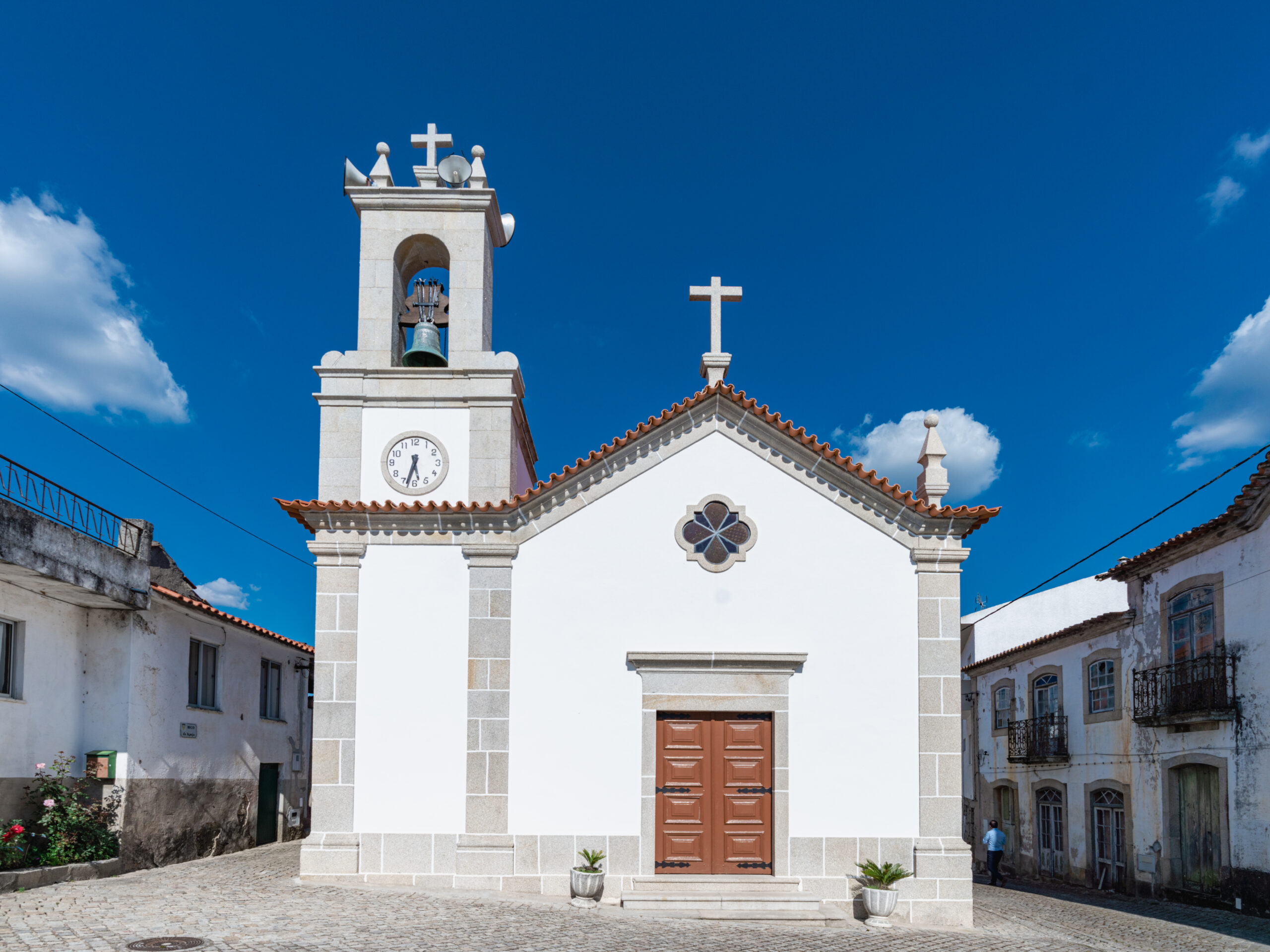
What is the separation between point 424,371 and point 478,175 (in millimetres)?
3159

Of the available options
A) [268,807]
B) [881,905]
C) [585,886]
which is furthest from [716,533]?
[268,807]

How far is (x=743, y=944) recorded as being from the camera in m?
10.2

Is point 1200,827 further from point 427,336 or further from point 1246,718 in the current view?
point 427,336

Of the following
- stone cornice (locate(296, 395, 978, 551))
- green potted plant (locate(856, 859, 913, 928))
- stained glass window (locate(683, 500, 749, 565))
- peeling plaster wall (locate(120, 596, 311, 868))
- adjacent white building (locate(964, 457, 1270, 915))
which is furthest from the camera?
adjacent white building (locate(964, 457, 1270, 915))

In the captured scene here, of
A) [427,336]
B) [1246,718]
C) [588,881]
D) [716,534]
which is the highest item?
[427,336]

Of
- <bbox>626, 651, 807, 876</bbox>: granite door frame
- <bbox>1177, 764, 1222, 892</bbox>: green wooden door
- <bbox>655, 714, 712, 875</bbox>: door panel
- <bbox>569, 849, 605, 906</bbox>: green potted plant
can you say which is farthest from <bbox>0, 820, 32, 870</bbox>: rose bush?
<bbox>1177, 764, 1222, 892</bbox>: green wooden door

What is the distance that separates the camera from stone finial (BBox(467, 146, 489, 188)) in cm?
1494

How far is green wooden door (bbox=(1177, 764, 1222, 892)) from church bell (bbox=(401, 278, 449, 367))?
1535 centimetres

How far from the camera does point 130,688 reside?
597 inches

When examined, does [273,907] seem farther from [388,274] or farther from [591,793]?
[388,274]

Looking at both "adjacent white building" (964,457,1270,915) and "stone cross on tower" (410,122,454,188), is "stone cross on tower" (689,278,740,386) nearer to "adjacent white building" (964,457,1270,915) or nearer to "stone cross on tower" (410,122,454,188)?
"stone cross on tower" (410,122,454,188)

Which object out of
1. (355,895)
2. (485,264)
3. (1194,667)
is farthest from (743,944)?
(1194,667)

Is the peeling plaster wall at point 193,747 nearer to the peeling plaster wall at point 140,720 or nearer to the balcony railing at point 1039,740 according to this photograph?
the peeling plaster wall at point 140,720

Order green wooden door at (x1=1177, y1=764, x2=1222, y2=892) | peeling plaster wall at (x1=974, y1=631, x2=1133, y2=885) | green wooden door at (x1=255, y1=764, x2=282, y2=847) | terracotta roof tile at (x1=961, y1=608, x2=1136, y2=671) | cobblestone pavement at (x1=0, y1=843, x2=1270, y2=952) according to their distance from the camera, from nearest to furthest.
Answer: cobblestone pavement at (x1=0, y1=843, x2=1270, y2=952), green wooden door at (x1=1177, y1=764, x2=1222, y2=892), green wooden door at (x1=255, y1=764, x2=282, y2=847), terracotta roof tile at (x1=961, y1=608, x2=1136, y2=671), peeling plaster wall at (x1=974, y1=631, x2=1133, y2=885)
